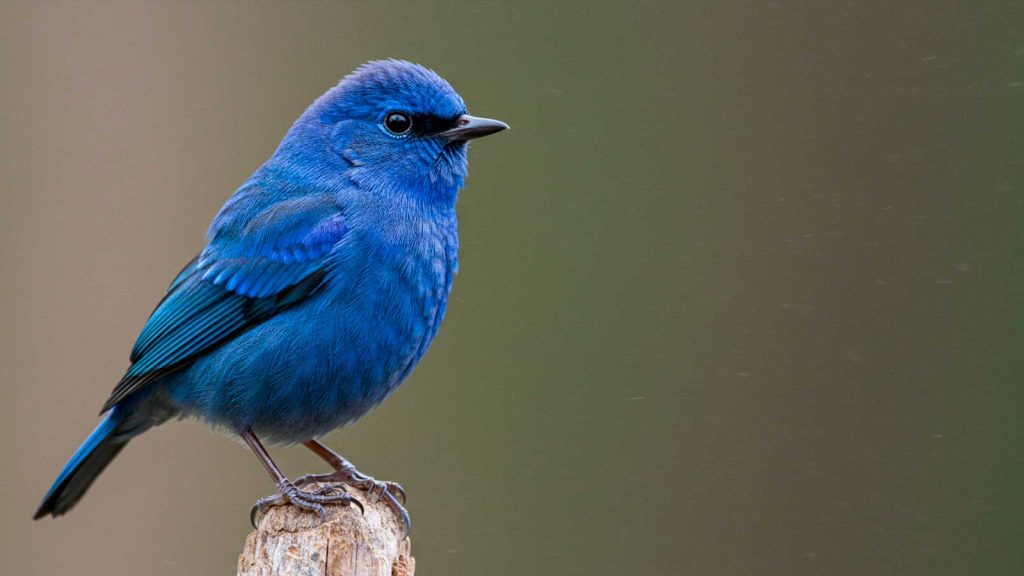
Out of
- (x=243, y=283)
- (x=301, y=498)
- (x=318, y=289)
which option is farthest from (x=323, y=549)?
(x=243, y=283)

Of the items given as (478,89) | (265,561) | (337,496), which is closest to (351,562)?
(265,561)

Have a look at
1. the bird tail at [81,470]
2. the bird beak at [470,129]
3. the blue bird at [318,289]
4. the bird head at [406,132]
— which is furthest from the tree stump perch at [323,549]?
the bird beak at [470,129]

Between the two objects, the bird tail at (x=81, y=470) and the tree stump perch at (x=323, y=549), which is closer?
the tree stump perch at (x=323, y=549)

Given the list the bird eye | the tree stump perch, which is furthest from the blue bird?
the tree stump perch

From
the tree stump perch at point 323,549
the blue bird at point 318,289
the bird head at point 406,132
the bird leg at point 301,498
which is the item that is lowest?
the bird leg at point 301,498

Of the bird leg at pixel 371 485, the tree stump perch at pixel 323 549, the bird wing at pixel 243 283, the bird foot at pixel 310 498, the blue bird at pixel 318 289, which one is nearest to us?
the tree stump perch at pixel 323 549

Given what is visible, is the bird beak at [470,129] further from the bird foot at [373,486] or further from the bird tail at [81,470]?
the bird tail at [81,470]

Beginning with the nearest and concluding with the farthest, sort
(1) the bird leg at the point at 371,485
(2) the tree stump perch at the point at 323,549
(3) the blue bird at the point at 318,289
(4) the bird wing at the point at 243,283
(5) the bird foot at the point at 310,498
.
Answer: (2) the tree stump perch at the point at 323,549 < (5) the bird foot at the point at 310,498 < (1) the bird leg at the point at 371,485 < (3) the blue bird at the point at 318,289 < (4) the bird wing at the point at 243,283

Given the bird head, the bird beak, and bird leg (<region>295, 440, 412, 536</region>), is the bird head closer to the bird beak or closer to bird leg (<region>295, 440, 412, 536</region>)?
the bird beak
